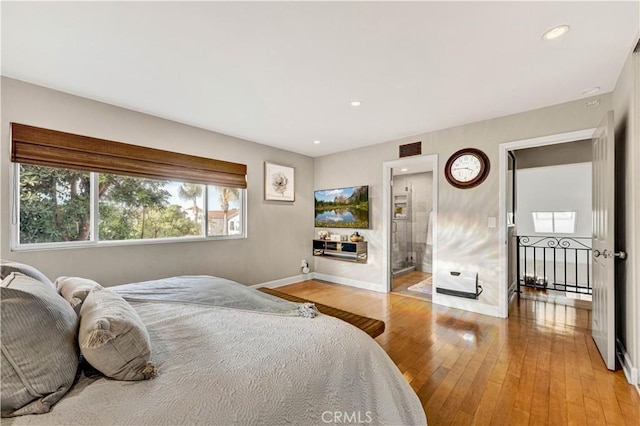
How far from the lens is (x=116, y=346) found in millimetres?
910

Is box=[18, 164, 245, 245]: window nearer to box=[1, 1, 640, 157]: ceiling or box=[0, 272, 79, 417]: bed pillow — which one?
box=[1, 1, 640, 157]: ceiling

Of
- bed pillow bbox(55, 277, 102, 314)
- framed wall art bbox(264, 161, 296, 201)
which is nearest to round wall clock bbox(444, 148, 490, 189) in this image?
framed wall art bbox(264, 161, 296, 201)

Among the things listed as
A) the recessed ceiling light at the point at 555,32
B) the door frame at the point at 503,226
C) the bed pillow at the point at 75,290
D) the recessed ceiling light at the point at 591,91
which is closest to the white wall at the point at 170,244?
the bed pillow at the point at 75,290

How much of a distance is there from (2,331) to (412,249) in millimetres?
6125

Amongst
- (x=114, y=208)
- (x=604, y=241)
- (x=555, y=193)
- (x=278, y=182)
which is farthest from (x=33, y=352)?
(x=555, y=193)

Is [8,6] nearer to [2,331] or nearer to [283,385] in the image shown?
[2,331]

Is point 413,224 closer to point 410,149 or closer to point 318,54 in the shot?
point 410,149

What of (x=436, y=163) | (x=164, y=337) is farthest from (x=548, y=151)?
(x=164, y=337)

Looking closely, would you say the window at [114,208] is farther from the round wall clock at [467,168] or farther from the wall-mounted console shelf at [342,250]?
the round wall clock at [467,168]

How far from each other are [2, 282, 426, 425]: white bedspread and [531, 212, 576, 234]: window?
20.3 feet

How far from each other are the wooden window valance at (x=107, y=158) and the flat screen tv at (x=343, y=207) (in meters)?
1.90

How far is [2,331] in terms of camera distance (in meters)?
0.75

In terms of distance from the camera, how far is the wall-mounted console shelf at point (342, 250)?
4.61 meters

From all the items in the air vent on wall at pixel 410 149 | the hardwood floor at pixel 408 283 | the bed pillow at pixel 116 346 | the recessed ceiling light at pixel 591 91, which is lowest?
the hardwood floor at pixel 408 283
